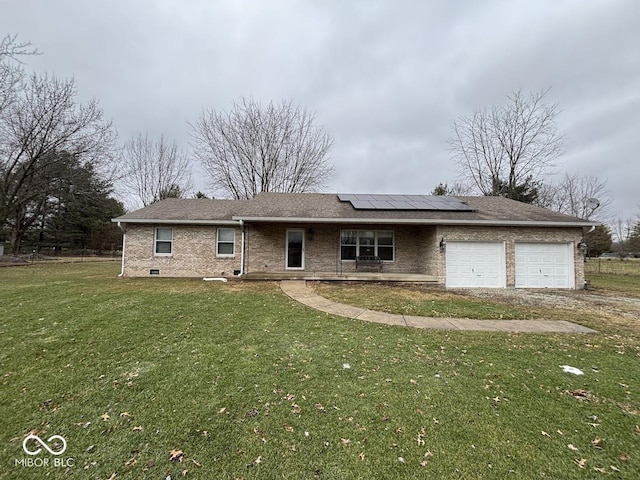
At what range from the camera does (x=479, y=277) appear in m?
11.0

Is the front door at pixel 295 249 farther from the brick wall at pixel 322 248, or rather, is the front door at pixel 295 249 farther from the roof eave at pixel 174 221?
the roof eave at pixel 174 221

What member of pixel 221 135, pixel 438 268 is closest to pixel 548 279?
pixel 438 268

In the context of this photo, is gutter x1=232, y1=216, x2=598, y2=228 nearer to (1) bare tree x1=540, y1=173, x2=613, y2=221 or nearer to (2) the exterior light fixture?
(2) the exterior light fixture

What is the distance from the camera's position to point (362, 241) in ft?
42.4

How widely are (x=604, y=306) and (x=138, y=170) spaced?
33.6 metres

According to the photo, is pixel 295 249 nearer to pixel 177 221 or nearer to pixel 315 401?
pixel 177 221

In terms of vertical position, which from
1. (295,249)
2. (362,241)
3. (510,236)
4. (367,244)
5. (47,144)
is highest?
(47,144)

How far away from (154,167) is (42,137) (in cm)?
850

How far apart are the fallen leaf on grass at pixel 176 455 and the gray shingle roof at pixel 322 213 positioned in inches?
361

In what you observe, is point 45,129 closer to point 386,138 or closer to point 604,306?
point 386,138

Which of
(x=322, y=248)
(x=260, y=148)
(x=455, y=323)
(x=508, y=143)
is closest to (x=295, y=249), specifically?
(x=322, y=248)

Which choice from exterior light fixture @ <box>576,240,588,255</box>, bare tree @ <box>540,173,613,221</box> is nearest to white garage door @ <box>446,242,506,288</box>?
exterior light fixture @ <box>576,240,588,255</box>

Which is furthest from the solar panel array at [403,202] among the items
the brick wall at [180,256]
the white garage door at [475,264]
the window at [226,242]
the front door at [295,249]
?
the brick wall at [180,256]

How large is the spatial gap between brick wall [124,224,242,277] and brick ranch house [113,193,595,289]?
4cm
